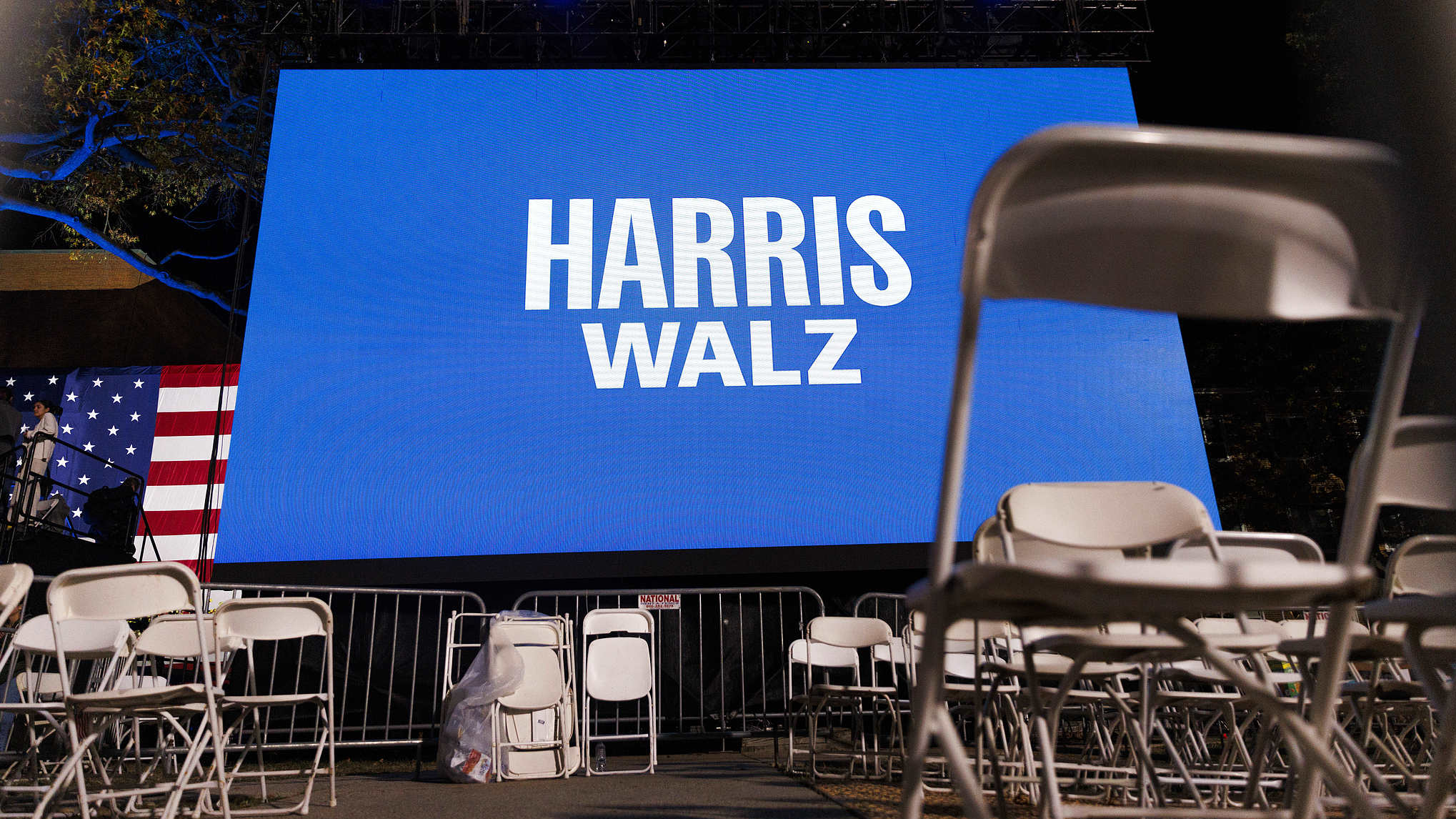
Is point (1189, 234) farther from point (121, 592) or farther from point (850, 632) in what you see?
point (850, 632)

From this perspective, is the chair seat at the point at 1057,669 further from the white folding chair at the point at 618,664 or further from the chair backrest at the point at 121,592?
the white folding chair at the point at 618,664

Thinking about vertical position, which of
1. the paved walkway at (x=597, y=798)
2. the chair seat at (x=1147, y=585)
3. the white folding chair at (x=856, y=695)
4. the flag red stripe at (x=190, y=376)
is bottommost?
the paved walkway at (x=597, y=798)

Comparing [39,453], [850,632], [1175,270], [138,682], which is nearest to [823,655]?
[850,632]

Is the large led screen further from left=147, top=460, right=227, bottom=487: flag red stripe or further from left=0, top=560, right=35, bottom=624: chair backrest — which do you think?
left=147, top=460, right=227, bottom=487: flag red stripe

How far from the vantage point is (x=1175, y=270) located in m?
1.05

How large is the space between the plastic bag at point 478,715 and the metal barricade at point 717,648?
1.48m

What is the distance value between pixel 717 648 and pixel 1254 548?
4.42 metres

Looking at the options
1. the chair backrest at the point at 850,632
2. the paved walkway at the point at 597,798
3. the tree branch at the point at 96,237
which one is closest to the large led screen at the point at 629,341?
the chair backrest at the point at 850,632

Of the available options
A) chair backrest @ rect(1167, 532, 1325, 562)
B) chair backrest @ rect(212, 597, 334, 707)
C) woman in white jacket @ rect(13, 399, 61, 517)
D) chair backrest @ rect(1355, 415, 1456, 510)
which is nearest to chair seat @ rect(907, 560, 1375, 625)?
chair backrest @ rect(1355, 415, 1456, 510)

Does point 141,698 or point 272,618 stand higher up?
point 272,618

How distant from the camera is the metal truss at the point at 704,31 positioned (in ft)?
22.4

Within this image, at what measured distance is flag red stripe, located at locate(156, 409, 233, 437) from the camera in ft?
36.0

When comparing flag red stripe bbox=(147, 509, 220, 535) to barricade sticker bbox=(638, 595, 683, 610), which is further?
flag red stripe bbox=(147, 509, 220, 535)

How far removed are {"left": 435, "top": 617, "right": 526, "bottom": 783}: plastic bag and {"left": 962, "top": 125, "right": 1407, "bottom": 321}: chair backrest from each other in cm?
396
